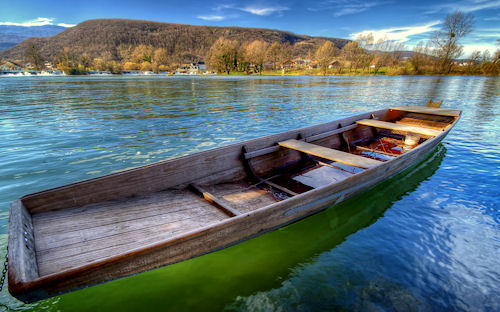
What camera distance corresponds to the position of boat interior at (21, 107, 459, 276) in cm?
281

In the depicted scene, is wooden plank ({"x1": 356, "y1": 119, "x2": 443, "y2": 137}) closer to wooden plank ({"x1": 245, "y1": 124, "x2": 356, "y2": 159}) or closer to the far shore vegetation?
wooden plank ({"x1": 245, "y1": 124, "x2": 356, "y2": 159})

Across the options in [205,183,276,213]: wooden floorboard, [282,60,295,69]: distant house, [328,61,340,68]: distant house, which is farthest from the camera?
[282,60,295,69]: distant house

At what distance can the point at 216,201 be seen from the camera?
158 inches

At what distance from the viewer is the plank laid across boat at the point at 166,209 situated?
7.76 ft

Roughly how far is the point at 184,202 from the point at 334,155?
11.5ft

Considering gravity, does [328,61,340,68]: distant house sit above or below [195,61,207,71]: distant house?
below

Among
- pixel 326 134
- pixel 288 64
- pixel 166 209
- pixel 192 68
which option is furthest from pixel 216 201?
pixel 192 68

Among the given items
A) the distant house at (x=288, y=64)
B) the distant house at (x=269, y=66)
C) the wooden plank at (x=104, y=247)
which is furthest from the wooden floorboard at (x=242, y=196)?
the distant house at (x=269, y=66)

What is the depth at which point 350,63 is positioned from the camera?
9894 centimetres

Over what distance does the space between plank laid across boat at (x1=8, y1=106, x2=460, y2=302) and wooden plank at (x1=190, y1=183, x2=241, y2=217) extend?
0.02 meters

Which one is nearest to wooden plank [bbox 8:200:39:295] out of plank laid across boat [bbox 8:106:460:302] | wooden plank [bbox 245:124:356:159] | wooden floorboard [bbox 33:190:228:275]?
plank laid across boat [bbox 8:106:460:302]

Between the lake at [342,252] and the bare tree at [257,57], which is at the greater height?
the bare tree at [257,57]

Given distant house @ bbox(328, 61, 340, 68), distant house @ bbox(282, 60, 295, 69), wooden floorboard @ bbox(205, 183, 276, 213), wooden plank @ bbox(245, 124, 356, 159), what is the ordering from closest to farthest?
1. wooden floorboard @ bbox(205, 183, 276, 213)
2. wooden plank @ bbox(245, 124, 356, 159)
3. distant house @ bbox(328, 61, 340, 68)
4. distant house @ bbox(282, 60, 295, 69)

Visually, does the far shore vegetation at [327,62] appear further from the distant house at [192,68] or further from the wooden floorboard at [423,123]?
the wooden floorboard at [423,123]
